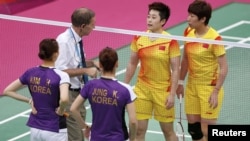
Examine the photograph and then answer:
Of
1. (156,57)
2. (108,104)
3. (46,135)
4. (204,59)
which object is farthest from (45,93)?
(204,59)

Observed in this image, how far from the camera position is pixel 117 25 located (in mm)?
22516

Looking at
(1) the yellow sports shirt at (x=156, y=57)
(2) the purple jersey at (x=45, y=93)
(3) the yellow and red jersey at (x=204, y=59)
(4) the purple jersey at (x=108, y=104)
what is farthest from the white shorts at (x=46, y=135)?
(3) the yellow and red jersey at (x=204, y=59)

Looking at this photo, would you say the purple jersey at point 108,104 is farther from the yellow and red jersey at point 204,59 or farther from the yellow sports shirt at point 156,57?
the yellow and red jersey at point 204,59

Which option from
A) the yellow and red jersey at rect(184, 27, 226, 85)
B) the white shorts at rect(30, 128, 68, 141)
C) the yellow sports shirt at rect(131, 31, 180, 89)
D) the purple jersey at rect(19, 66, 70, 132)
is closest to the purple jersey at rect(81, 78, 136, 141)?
the purple jersey at rect(19, 66, 70, 132)

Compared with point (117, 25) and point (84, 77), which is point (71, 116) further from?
point (117, 25)

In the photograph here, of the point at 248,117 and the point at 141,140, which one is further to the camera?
the point at 248,117

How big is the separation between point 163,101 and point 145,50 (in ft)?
2.61

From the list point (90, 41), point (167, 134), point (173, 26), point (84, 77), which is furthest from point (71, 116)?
point (173, 26)

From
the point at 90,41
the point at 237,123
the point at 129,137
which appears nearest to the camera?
the point at 129,137

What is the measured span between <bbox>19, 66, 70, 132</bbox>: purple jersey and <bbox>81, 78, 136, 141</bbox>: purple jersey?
544mm

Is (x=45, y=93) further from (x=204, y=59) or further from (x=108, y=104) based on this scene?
(x=204, y=59)

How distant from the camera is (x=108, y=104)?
1263cm

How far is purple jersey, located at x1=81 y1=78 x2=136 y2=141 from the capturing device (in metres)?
12.6

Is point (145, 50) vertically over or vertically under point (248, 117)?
over
